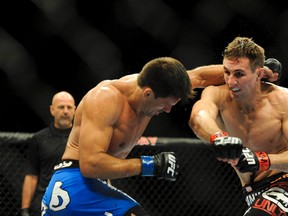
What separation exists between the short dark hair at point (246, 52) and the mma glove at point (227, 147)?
43cm

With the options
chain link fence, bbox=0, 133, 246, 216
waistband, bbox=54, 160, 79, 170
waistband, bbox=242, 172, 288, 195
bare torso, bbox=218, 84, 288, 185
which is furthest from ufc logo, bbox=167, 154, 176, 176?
chain link fence, bbox=0, 133, 246, 216

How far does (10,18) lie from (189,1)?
1.02 meters

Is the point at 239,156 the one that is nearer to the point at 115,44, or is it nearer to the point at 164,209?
the point at 164,209

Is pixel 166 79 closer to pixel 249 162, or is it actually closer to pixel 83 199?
pixel 249 162

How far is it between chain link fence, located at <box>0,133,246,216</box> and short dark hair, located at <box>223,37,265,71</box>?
39.0 inches

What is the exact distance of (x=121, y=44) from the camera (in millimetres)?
3682

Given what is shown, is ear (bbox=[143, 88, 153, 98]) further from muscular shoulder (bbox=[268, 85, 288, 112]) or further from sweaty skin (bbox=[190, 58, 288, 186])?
muscular shoulder (bbox=[268, 85, 288, 112])

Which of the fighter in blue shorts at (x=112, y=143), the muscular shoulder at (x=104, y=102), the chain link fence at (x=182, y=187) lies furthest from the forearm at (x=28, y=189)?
the muscular shoulder at (x=104, y=102)

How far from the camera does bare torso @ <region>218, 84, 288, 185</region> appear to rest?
2334 mm

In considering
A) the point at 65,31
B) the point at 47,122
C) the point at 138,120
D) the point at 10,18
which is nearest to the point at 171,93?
the point at 138,120

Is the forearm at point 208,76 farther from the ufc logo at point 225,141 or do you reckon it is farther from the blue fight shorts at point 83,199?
the blue fight shorts at point 83,199

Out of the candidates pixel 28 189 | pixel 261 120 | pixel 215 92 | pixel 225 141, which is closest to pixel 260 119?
pixel 261 120

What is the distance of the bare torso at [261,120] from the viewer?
2.33 metres

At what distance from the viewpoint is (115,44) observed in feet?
12.0
